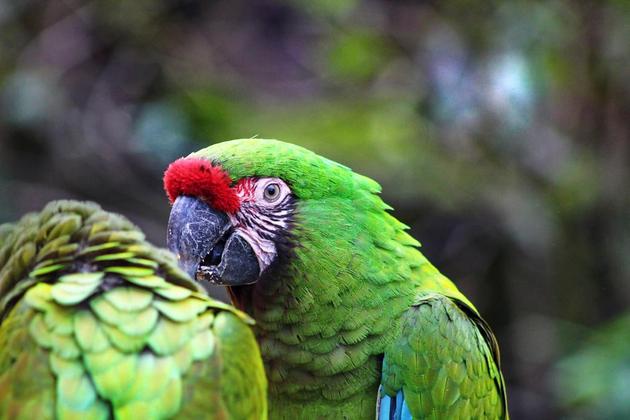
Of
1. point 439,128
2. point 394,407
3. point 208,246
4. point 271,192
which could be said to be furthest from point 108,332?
point 439,128

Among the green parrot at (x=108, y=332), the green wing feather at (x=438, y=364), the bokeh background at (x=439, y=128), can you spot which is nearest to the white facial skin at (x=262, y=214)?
the green wing feather at (x=438, y=364)

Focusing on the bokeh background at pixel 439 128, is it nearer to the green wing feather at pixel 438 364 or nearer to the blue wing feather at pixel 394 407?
the green wing feather at pixel 438 364

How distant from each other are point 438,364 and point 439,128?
2.01 metres

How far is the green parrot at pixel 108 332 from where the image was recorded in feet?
3.63

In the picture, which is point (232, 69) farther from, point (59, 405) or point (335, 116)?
point (59, 405)

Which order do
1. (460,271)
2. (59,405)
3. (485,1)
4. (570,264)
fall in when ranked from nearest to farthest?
(59,405)
(485,1)
(570,264)
(460,271)

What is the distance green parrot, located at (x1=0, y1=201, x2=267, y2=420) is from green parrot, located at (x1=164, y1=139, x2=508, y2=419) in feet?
1.53

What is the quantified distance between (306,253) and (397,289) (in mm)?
228

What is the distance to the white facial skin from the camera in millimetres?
1748

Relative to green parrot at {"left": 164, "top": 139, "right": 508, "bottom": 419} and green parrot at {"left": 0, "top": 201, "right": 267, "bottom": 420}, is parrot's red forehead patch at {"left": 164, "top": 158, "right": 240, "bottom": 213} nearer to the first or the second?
green parrot at {"left": 164, "top": 139, "right": 508, "bottom": 419}

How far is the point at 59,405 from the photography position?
1.09 meters

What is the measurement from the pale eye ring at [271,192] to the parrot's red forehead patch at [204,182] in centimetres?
7

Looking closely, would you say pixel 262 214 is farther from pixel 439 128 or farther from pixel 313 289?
pixel 439 128

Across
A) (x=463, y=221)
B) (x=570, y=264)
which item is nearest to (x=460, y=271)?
(x=463, y=221)
